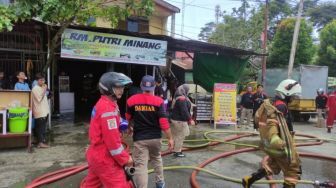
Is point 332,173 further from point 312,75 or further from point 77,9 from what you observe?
point 312,75

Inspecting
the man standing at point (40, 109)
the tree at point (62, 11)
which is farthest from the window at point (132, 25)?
the man standing at point (40, 109)

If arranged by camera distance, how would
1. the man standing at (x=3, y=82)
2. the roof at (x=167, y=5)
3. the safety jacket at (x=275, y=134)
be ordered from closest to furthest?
the safety jacket at (x=275, y=134), the man standing at (x=3, y=82), the roof at (x=167, y=5)

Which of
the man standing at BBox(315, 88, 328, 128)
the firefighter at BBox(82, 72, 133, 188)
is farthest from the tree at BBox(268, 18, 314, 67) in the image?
the firefighter at BBox(82, 72, 133, 188)

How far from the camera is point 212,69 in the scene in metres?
14.5

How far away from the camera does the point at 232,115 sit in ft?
42.8

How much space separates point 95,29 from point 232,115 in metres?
5.71

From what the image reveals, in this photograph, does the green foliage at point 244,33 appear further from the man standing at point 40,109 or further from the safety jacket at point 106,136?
the safety jacket at point 106,136

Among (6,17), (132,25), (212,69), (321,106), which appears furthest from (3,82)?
(321,106)

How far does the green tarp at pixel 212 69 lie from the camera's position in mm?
14484

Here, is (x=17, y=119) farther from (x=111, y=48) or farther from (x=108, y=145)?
(x=108, y=145)

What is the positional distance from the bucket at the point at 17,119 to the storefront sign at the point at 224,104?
22.5 ft

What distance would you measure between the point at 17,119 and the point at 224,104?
7.50 m

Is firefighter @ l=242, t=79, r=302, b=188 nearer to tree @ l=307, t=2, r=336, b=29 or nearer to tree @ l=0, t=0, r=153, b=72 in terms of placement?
tree @ l=0, t=0, r=153, b=72

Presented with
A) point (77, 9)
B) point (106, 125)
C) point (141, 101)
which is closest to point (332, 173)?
point (141, 101)
